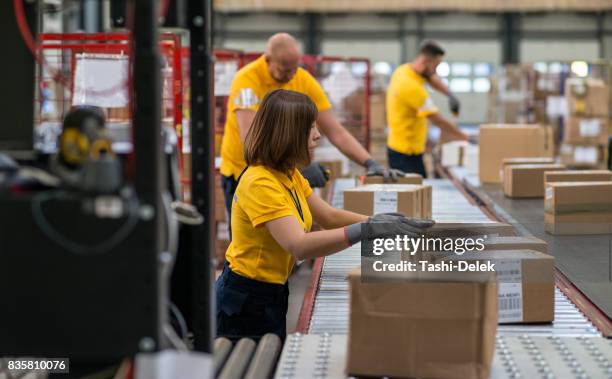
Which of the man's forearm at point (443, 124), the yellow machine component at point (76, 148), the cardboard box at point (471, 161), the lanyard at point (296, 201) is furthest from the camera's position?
the cardboard box at point (471, 161)

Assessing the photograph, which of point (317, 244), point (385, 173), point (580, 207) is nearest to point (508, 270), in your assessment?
point (317, 244)

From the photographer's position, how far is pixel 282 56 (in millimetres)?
5195

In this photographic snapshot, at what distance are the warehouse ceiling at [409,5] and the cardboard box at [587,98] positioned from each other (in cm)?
841

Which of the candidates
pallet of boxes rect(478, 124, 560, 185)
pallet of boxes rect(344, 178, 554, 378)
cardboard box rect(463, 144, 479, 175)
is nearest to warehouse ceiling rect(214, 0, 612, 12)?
cardboard box rect(463, 144, 479, 175)

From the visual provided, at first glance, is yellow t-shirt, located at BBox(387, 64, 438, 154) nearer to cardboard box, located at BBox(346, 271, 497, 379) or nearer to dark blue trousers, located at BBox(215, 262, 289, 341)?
dark blue trousers, located at BBox(215, 262, 289, 341)

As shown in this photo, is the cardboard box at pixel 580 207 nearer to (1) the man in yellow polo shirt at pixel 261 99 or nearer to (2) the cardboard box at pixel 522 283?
(1) the man in yellow polo shirt at pixel 261 99

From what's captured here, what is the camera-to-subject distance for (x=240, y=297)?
3.39 metres

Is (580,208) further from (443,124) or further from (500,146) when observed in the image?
→ (443,124)

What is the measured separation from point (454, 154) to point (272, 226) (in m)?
6.56

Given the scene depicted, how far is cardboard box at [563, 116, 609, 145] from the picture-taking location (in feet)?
46.3

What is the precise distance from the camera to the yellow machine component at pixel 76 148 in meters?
1.92

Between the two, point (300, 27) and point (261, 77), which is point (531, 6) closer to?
point (300, 27)

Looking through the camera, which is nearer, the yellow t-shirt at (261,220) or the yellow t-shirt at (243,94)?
the yellow t-shirt at (261,220)

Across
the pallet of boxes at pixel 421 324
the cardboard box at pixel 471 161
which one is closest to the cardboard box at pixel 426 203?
the pallet of boxes at pixel 421 324
